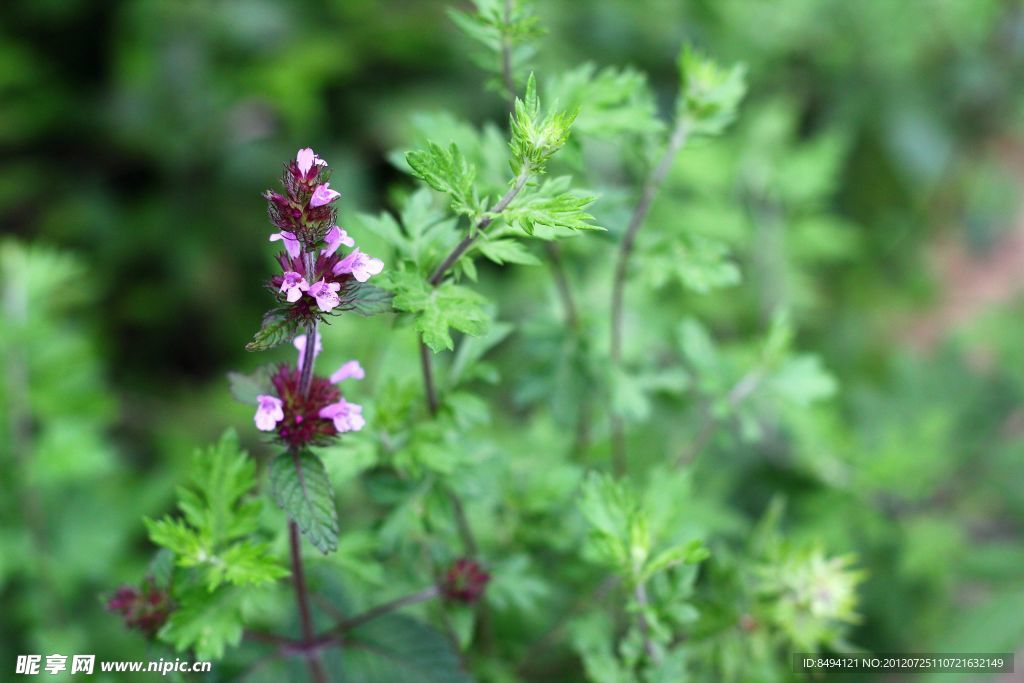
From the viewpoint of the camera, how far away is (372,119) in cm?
339

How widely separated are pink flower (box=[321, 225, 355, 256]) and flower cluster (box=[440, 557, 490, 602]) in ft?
1.81

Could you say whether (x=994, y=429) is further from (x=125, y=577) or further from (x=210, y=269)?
(x=210, y=269)

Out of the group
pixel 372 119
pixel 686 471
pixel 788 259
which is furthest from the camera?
pixel 372 119

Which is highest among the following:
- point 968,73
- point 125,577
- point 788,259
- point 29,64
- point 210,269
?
point 29,64

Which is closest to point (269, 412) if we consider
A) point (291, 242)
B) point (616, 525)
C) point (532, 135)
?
point (291, 242)

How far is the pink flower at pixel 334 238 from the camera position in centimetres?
97

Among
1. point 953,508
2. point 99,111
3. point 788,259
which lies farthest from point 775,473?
point 99,111

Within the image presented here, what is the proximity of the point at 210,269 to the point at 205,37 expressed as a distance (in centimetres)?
85

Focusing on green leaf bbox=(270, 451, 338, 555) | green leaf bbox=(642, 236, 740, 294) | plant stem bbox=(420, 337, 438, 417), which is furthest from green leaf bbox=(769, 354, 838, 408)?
green leaf bbox=(270, 451, 338, 555)

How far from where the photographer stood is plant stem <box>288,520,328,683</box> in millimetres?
1153

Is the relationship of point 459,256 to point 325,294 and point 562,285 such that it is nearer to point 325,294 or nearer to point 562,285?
point 325,294

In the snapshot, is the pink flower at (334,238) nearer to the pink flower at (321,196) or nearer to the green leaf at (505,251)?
the pink flower at (321,196)

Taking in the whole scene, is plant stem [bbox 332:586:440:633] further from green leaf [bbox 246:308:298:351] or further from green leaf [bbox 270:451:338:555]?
green leaf [bbox 246:308:298:351]

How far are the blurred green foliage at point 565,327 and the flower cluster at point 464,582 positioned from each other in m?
0.04
